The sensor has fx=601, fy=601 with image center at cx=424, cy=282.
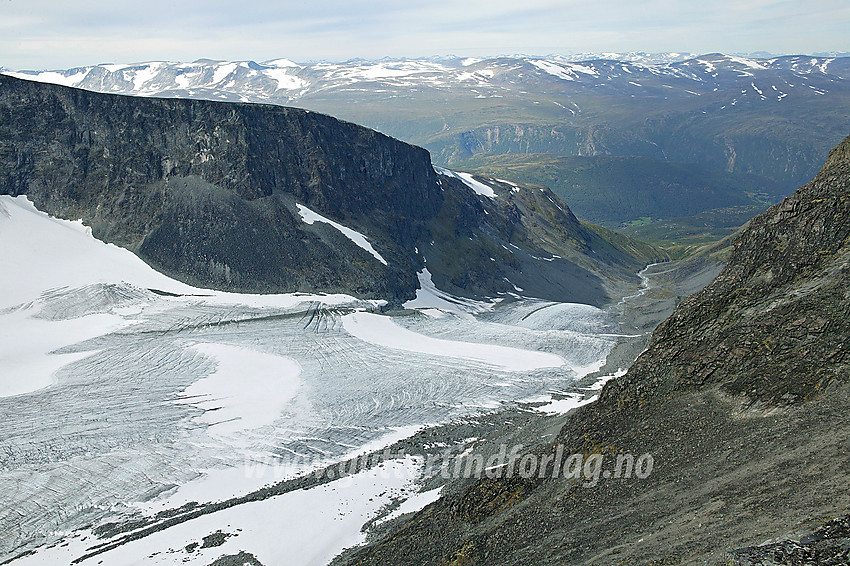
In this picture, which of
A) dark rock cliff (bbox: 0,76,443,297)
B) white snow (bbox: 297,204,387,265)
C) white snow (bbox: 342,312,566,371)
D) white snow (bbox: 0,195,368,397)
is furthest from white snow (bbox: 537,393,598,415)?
white snow (bbox: 297,204,387,265)

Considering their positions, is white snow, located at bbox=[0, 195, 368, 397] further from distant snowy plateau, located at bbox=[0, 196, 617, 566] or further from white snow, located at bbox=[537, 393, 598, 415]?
white snow, located at bbox=[537, 393, 598, 415]

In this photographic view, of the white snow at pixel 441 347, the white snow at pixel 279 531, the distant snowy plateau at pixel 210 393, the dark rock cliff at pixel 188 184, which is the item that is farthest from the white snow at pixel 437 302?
the white snow at pixel 279 531

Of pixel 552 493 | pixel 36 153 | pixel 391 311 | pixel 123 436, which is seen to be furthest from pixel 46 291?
pixel 552 493

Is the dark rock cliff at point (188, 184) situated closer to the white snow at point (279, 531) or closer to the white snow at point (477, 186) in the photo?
the white snow at point (279, 531)

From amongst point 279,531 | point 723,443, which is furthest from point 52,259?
point 723,443

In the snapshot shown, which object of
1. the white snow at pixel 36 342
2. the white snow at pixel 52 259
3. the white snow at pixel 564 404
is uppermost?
the white snow at pixel 52 259

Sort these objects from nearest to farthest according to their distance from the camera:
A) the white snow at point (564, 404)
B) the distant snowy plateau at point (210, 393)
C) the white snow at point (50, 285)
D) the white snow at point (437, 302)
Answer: the distant snowy plateau at point (210, 393) → the white snow at point (564, 404) → the white snow at point (50, 285) → the white snow at point (437, 302)

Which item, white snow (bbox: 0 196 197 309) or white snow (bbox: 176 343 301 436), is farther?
white snow (bbox: 0 196 197 309)
